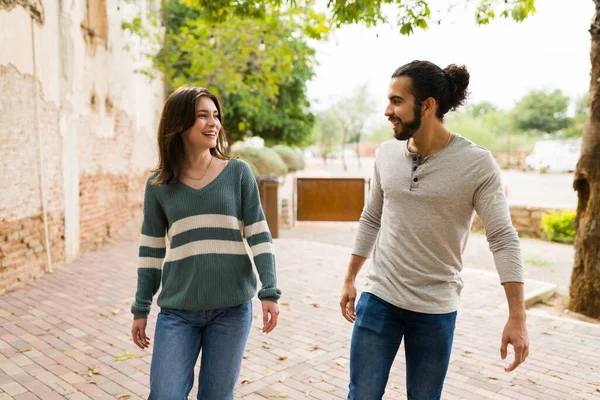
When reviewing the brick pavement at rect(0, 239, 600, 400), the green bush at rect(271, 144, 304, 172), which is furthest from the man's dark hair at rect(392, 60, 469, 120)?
the green bush at rect(271, 144, 304, 172)

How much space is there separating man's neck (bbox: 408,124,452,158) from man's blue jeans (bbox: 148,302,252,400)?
110cm

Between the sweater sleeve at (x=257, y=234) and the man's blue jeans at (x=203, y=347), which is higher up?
the sweater sleeve at (x=257, y=234)

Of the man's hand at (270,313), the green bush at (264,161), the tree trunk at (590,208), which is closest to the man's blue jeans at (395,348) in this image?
the man's hand at (270,313)

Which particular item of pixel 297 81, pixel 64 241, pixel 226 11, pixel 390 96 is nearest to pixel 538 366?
pixel 390 96

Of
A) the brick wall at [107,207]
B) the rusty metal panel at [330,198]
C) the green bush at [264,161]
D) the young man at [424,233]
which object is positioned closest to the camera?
the young man at [424,233]

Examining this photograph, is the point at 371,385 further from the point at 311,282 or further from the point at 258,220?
the point at 311,282

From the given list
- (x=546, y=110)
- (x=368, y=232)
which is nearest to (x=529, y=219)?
(x=368, y=232)

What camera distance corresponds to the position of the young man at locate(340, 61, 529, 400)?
2369mm

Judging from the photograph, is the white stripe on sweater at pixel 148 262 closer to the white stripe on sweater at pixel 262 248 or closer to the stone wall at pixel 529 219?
the white stripe on sweater at pixel 262 248

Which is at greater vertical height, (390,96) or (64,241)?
(390,96)

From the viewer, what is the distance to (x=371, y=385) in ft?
7.95

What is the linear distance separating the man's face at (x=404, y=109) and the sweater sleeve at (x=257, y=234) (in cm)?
72

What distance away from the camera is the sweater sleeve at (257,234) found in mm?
2570

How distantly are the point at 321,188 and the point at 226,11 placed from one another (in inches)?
252
